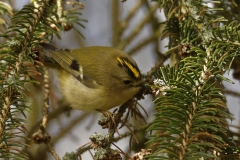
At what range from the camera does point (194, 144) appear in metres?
0.87

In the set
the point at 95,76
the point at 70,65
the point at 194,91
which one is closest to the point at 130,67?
the point at 95,76

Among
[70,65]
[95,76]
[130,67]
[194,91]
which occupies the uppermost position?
[70,65]

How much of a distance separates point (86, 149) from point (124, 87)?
0.68 metres

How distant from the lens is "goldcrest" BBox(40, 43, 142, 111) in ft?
6.28

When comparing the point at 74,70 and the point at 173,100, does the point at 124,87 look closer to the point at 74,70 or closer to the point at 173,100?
the point at 74,70

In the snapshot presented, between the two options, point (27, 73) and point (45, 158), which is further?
point (45, 158)

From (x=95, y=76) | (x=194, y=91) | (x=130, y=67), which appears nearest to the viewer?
(x=194, y=91)

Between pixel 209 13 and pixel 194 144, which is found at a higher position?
pixel 209 13

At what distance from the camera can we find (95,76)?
2.10 metres

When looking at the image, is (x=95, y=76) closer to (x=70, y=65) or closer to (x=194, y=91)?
(x=70, y=65)

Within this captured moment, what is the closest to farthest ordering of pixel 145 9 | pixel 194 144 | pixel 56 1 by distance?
pixel 194 144, pixel 56 1, pixel 145 9

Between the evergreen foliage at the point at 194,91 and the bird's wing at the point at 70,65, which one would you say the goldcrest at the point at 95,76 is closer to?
the bird's wing at the point at 70,65

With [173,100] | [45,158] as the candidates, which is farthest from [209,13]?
[45,158]

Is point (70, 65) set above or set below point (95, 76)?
above
